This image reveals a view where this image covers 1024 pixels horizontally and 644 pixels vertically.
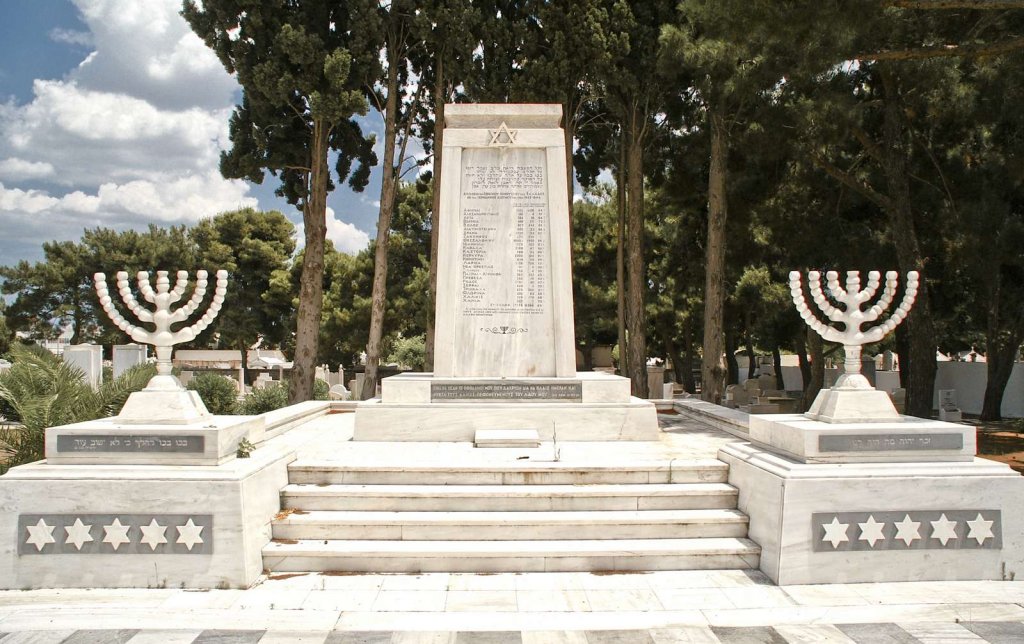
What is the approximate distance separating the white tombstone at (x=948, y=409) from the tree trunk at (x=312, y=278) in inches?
665

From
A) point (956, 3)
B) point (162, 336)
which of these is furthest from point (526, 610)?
point (956, 3)

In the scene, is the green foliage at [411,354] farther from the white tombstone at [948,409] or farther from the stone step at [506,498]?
the stone step at [506,498]

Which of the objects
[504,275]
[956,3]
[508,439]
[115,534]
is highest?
[956,3]

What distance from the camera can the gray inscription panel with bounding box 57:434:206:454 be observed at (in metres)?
5.27

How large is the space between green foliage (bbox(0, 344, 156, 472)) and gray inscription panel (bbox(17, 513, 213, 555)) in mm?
2694

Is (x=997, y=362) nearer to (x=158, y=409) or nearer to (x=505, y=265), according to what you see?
(x=505, y=265)

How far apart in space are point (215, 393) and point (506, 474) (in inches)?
461

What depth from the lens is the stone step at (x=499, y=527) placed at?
557 cm

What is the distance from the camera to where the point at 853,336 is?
Result: 18.8 ft

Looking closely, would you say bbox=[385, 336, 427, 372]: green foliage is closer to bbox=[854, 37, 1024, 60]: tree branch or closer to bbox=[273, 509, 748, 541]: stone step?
bbox=[854, 37, 1024, 60]: tree branch

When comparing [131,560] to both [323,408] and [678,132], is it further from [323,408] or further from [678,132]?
[678,132]

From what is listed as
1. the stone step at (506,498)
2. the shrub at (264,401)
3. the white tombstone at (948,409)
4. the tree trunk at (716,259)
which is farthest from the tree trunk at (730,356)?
the stone step at (506,498)

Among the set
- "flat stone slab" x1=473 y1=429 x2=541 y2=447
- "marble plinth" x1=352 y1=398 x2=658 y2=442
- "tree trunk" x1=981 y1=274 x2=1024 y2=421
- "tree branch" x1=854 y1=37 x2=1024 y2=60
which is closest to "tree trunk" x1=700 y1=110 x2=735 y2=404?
"tree branch" x1=854 y1=37 x2=1024 y2=60

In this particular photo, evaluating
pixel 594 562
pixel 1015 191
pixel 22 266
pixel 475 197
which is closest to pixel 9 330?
pixel 22 266
